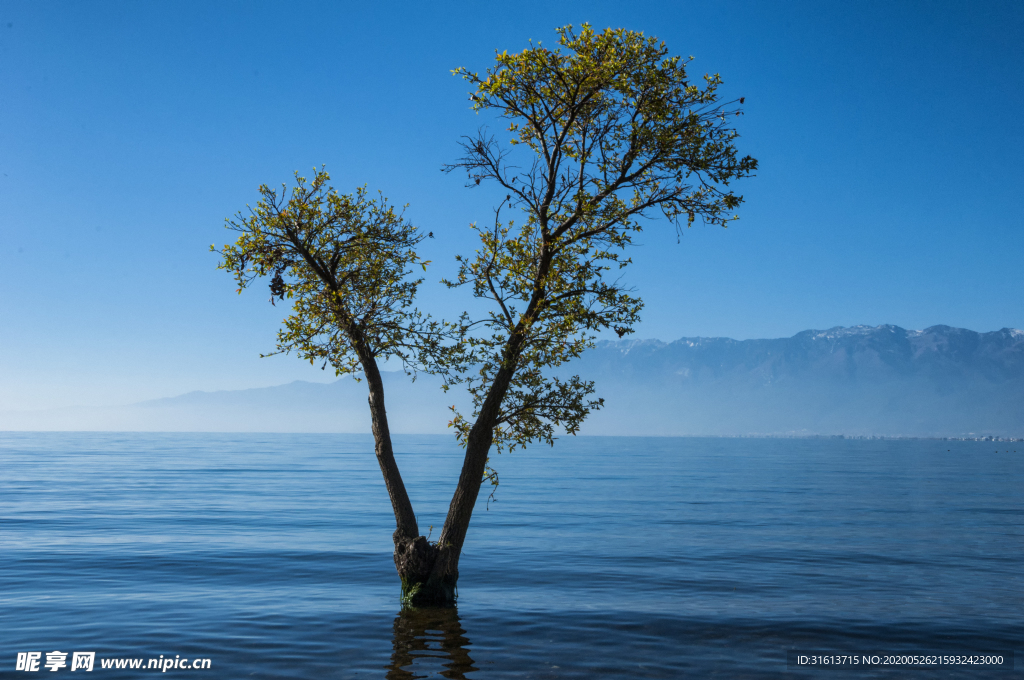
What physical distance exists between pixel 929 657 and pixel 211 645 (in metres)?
17.1

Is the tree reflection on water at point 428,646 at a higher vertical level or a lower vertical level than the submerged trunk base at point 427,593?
lower

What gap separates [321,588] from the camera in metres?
24.4

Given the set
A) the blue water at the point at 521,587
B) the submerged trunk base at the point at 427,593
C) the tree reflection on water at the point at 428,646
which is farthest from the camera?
the submerged trunk base at the point at 427,593

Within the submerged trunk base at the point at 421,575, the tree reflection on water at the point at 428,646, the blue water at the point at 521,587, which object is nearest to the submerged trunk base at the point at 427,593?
the submerged trunk base at the point at 421,575

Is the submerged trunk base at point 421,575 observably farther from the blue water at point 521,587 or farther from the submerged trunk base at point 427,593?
the blue water at point 521,587

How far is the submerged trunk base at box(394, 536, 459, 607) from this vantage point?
18672mm

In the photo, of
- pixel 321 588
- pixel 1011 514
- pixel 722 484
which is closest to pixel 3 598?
pixel 321 588

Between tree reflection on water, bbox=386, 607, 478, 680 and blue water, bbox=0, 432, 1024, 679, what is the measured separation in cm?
6

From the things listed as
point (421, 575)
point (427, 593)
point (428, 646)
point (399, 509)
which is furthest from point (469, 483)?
point (428, 646)

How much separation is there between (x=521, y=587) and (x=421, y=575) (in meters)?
7.15

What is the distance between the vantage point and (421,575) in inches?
742

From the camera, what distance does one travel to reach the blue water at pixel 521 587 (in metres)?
16.9

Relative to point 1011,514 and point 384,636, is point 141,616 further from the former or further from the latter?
point 1011,514

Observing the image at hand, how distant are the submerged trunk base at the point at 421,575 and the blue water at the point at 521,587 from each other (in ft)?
1.63
